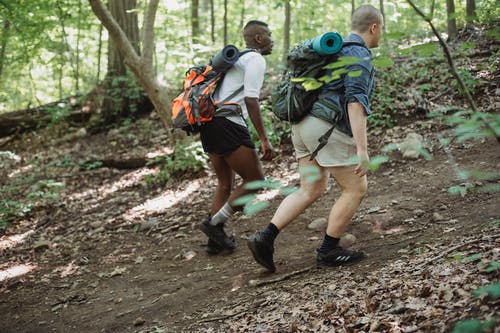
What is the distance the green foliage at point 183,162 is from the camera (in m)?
8.04

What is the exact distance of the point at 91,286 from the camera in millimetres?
5094

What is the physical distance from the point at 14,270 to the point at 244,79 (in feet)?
12.8

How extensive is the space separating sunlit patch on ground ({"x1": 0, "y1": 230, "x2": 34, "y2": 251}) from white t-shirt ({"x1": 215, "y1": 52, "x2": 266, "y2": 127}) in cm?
421

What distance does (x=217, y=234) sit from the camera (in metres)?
5.06

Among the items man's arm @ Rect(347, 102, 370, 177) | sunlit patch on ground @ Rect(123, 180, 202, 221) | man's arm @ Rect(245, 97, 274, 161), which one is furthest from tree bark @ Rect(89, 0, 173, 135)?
man's arm @ Rect(347, 102, 370, 177)

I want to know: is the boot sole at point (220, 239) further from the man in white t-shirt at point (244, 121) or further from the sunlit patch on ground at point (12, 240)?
the sunlit patch on ground at point (12, 240)

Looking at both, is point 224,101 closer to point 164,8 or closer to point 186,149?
point 186,149

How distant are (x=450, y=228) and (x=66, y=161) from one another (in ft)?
28.4

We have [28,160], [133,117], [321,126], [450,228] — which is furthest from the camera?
[133,117]

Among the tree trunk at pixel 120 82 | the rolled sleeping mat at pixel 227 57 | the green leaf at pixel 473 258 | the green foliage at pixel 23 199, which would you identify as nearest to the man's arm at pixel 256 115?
the rolled sleeping mat at pixel 227 57

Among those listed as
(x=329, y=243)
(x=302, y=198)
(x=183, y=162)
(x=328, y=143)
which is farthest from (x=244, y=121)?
(x=183, y=162)

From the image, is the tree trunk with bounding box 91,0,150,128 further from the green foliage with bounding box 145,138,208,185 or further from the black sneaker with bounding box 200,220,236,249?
the black sneaker with bounding box 200,220,236,249

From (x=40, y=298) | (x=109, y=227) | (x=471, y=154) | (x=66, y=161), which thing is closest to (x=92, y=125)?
(x=66, y=161)

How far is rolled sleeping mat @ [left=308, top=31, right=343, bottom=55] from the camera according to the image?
341cm
